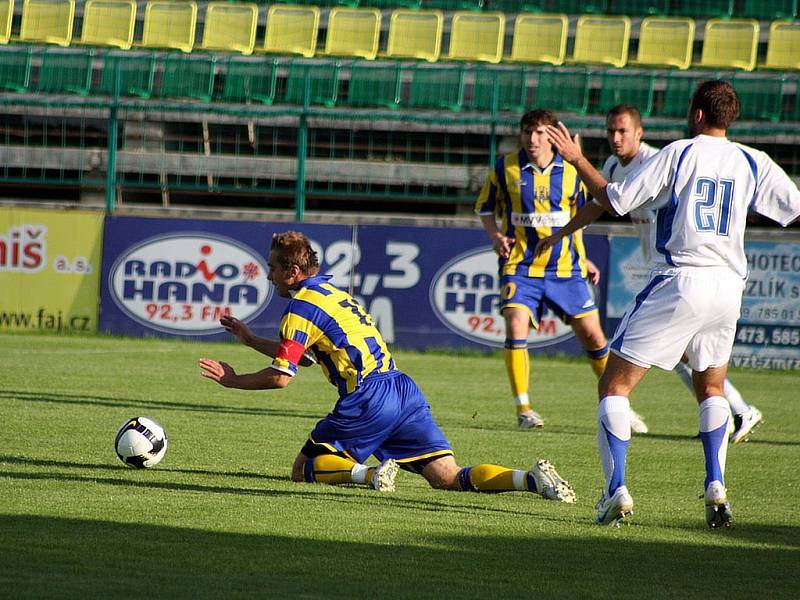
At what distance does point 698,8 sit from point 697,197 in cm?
1721

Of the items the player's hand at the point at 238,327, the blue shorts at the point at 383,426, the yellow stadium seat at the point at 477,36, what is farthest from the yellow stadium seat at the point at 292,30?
the player's hand at the point at 238,327

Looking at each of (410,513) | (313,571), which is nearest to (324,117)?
(410,513)

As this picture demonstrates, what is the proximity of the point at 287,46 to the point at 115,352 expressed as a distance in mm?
8760

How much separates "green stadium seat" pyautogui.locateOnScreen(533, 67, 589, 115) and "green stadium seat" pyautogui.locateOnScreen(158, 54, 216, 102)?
5.00m

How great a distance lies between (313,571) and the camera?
432 centimetres

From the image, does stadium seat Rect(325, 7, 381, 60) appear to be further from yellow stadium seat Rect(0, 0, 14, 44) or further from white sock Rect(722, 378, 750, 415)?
white sock Rect(722, 378, 750, 415)

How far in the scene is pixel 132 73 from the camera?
63.4 ft

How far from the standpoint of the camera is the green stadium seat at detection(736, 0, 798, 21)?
69.9 ft

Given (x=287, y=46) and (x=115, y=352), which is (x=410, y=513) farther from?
(x=287, y=46)

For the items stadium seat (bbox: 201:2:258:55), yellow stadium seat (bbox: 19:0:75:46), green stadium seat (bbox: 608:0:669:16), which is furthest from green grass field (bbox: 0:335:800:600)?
green stadium seat (bbox: 608:0:669:16)

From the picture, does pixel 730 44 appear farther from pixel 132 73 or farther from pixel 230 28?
pixel 132 73

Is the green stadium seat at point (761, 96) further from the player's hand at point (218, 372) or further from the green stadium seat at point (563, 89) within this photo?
the player's hand at point (218, 372)

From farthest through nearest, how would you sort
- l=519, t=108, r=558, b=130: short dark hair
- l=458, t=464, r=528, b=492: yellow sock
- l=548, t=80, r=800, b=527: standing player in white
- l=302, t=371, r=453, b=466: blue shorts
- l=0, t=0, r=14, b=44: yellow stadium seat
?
l=0, t=0, r=14, b=44: yellow stadium seat, l=519, t=108, r=558, b=130: short dark hair, l=302, t=371, r=453, b=466: blue shorts, l=458, t=464, r=528, b=492: yellow sock, l=548, t=80, r=800, b=527: standing player in white

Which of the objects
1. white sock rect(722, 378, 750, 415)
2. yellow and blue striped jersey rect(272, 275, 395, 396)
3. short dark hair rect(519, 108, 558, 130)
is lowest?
white sock rect(722, 378, 750, 415)
